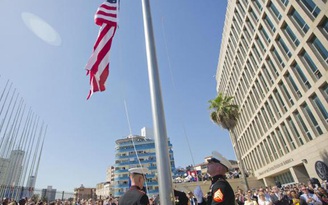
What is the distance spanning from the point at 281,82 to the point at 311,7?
8.10 metres

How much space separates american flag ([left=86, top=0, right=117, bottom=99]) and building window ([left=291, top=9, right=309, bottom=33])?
19.0m

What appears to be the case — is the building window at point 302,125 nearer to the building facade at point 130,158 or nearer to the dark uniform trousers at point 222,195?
the dark uniform trousers at point 222,195

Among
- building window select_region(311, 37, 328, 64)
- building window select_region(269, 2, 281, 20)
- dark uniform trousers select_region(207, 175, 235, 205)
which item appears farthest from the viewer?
building window select_region(269, 2, 281, 20)

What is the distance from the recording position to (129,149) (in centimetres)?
8194

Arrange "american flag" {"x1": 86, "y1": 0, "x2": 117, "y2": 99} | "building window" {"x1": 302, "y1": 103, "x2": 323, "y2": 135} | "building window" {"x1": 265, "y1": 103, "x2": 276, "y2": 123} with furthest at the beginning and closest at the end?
"building window" {"x1": 265, "y1": 103, "x2": 276, "y2": 123} < "building window" {"x1": 302, "y1": 103, "x2": 323, "y2": 135} < "american flag" {"x1": 86, "y1": 0, "x2": 117, "y2": 99}

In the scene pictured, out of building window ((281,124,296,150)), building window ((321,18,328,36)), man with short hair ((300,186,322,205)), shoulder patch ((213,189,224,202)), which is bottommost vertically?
man with short hair ((300,186,322,205))

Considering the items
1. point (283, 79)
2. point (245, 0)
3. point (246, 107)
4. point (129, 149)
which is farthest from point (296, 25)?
point (129, 149)

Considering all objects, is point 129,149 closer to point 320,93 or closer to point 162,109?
point 320,93

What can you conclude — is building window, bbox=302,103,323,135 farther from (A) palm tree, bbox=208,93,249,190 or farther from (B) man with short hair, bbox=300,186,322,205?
(B) man with short hair, bbox=300,186,322,205

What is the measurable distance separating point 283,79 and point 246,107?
12.5m

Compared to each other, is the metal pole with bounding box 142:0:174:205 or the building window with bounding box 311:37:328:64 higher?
the building window with bounding box 311:37:328:64

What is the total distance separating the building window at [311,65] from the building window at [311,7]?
3319 mm

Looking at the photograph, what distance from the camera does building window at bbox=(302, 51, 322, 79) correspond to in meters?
17.4

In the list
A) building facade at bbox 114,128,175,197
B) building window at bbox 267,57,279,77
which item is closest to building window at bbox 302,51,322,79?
building window at bbox 267,57,279,77
